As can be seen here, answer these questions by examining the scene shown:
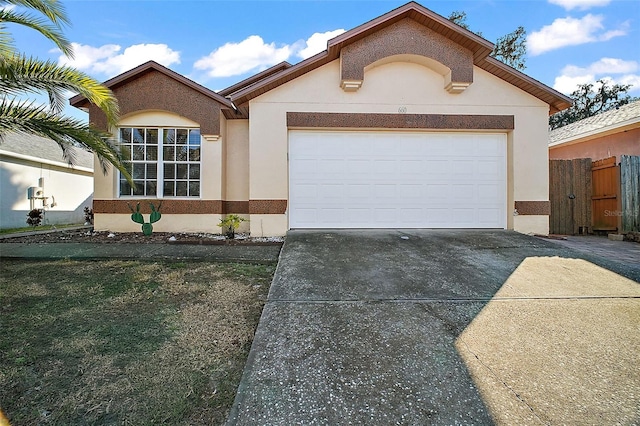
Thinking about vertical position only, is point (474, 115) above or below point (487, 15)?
below

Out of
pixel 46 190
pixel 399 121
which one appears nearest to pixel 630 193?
pixel 399 121

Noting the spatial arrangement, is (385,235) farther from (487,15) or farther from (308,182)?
(487,15)

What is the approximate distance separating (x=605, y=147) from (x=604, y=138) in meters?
0.34

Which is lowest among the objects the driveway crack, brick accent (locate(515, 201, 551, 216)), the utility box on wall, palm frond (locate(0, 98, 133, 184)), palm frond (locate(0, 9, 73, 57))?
the driveway crack

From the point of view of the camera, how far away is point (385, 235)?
6.93 metres

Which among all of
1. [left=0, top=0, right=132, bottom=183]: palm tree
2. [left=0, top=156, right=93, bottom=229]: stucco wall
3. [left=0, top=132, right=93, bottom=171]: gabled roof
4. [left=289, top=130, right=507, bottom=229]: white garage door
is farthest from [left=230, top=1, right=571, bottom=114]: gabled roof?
[left=0, top=156, right=93, bottom=229]: stucco wall

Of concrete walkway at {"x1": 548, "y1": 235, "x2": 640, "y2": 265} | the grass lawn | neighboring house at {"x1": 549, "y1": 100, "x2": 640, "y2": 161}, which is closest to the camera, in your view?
the grass lawn

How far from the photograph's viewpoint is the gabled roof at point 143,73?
303 inches

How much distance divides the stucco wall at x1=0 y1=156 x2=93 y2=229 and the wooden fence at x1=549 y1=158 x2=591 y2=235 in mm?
17966

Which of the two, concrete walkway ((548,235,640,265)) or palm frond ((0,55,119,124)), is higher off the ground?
palm frond ((0,55,119,124))

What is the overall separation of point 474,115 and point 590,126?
7750 millimetres

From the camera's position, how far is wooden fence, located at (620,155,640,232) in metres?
8.02

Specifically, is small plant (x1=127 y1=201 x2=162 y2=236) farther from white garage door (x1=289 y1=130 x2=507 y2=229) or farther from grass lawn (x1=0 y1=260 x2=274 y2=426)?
white garage door (x1=289 y1=130 x2=507 y2=229)

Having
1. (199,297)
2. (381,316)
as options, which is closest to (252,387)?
(381,316)
